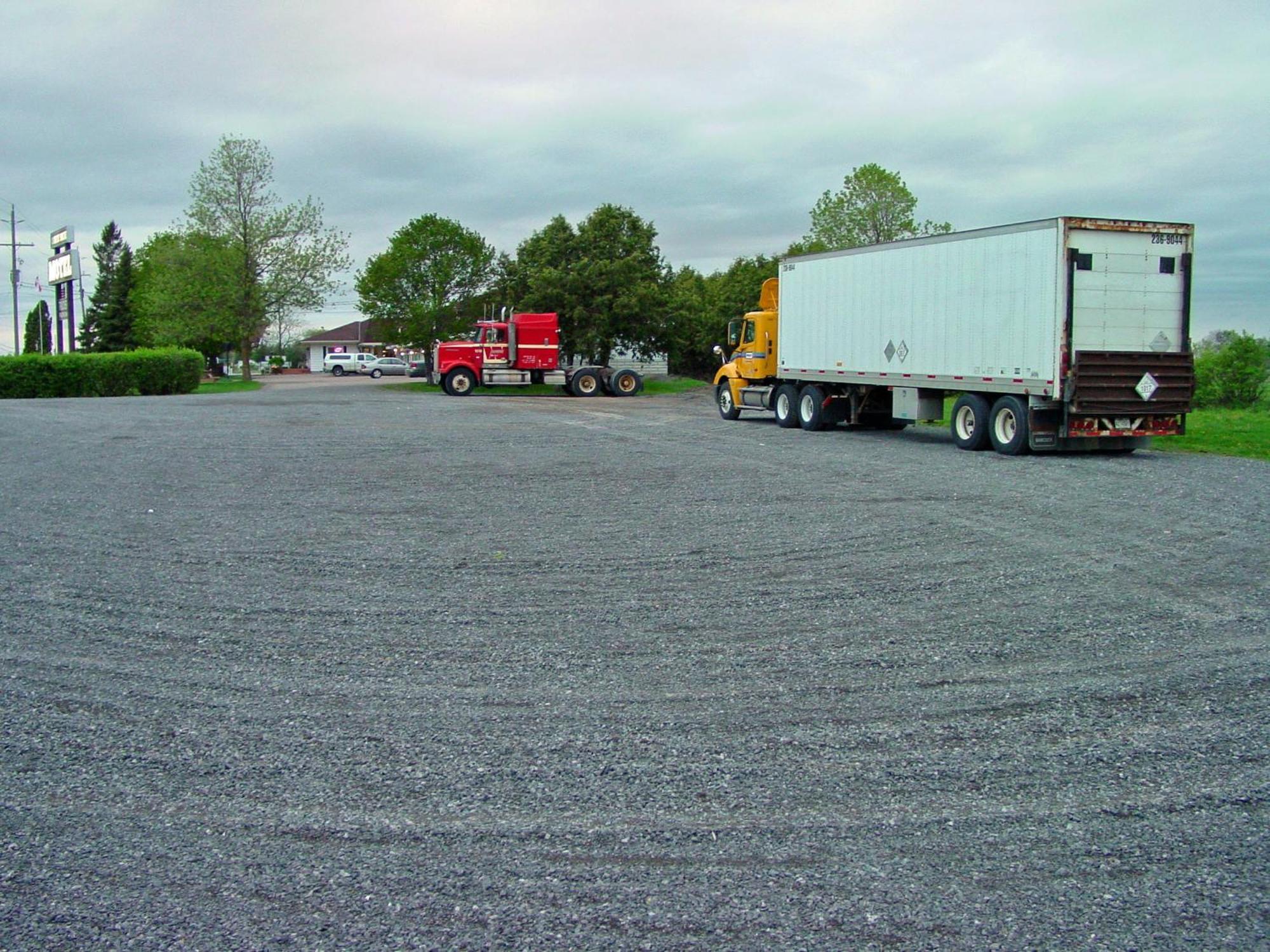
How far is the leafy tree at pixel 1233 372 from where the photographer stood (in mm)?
42750

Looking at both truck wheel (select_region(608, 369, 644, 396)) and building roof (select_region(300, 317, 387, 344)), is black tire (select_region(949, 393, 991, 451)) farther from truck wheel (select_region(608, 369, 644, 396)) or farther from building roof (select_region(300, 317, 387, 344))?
building roof (select_region(300, 317, 387, 344))

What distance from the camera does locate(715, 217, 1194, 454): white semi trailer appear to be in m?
18.8

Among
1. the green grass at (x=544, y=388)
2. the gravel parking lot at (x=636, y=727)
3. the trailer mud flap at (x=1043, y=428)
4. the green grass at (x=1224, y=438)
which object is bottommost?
the gravel parking lot at (x=636, y=727)

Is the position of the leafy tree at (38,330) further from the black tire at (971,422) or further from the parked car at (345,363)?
the black tire at (971,422)

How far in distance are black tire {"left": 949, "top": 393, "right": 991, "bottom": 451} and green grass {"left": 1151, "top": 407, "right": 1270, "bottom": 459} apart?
3.35 meters

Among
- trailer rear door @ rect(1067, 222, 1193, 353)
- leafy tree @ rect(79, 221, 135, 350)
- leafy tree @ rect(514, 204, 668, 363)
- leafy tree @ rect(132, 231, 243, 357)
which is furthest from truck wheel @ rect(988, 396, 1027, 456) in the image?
leafy tree @ rect(79, 221, 135, 350)

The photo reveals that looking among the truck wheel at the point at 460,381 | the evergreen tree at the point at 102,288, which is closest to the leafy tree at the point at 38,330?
the evergreen tree at the point at 102,288

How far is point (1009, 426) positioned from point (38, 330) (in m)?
104

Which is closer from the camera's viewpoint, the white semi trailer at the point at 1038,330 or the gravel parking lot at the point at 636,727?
the gravel parking lot at the point at 636,727

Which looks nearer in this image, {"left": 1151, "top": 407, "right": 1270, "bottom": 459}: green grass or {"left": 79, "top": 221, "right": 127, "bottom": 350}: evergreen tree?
{"left": 1151, "top": 407, "right": 1270, "bottom": 459}: green grass

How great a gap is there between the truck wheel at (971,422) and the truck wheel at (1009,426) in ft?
0.60

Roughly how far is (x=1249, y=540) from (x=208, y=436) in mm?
18983

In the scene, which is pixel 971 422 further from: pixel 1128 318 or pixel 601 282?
pixel 601 282

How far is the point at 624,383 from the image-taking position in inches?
1906
